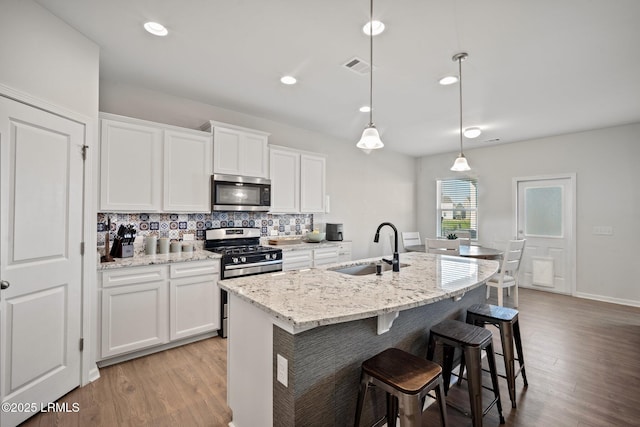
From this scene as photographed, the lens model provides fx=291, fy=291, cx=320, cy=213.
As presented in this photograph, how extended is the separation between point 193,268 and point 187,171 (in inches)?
Result: 41.6

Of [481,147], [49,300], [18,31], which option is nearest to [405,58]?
[18,31]

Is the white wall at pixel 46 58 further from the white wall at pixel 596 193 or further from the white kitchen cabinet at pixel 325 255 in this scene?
the white wall at pixel 596 193

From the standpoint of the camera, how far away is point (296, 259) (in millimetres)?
3822

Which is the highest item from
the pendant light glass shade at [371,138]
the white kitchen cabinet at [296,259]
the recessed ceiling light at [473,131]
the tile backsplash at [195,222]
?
the recessed ceiling light at [473,131]

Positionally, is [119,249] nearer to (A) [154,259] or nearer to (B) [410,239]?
(A) [154,259]

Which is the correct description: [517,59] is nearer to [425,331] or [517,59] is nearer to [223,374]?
[425,331]

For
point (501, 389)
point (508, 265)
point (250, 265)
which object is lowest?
point (501, 389)

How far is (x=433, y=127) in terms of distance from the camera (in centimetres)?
458

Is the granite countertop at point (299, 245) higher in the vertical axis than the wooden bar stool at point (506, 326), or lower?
higher

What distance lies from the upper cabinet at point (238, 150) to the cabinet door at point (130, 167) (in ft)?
1.94

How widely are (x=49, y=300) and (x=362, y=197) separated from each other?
15.0 ft

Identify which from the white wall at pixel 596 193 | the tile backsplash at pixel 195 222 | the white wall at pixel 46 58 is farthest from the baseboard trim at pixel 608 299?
the white wall at pixel 46 58

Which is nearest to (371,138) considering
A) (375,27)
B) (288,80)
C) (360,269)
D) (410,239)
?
(375,27)

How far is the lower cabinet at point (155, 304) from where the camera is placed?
248cm
